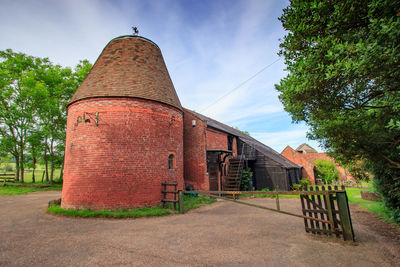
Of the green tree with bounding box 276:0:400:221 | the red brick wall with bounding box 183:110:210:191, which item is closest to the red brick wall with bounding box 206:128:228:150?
the red brick wall with bounding box 183:110:210:191

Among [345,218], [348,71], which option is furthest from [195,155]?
[348,71]

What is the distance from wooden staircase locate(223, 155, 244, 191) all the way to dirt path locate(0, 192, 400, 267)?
7.49 meters

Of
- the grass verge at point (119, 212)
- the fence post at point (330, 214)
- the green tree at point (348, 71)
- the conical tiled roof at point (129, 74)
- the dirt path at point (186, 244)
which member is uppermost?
the conical tiled roof at point (129, 74)

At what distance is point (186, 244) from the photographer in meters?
4.89

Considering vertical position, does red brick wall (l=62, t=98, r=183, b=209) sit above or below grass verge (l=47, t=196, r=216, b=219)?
above

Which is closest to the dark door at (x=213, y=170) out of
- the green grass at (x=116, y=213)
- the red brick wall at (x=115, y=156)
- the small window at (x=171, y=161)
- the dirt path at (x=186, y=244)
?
the small window at (x=171, y=161)

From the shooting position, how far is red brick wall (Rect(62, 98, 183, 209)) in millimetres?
8438

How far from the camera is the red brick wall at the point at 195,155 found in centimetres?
1335

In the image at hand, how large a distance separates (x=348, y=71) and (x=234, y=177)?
501 inches

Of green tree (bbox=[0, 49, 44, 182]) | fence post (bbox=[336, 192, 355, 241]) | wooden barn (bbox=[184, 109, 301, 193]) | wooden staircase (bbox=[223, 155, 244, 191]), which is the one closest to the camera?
fence post (bbox=[336, 192, 355, 241])

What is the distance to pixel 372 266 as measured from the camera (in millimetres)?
3604

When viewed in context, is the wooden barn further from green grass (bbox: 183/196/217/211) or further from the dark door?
green grass (bbox: 183/196/217/211)

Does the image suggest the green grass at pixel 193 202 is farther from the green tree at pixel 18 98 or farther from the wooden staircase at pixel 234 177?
the green tree at pixel 18 98

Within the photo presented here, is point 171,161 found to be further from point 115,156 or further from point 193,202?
point 115,156
